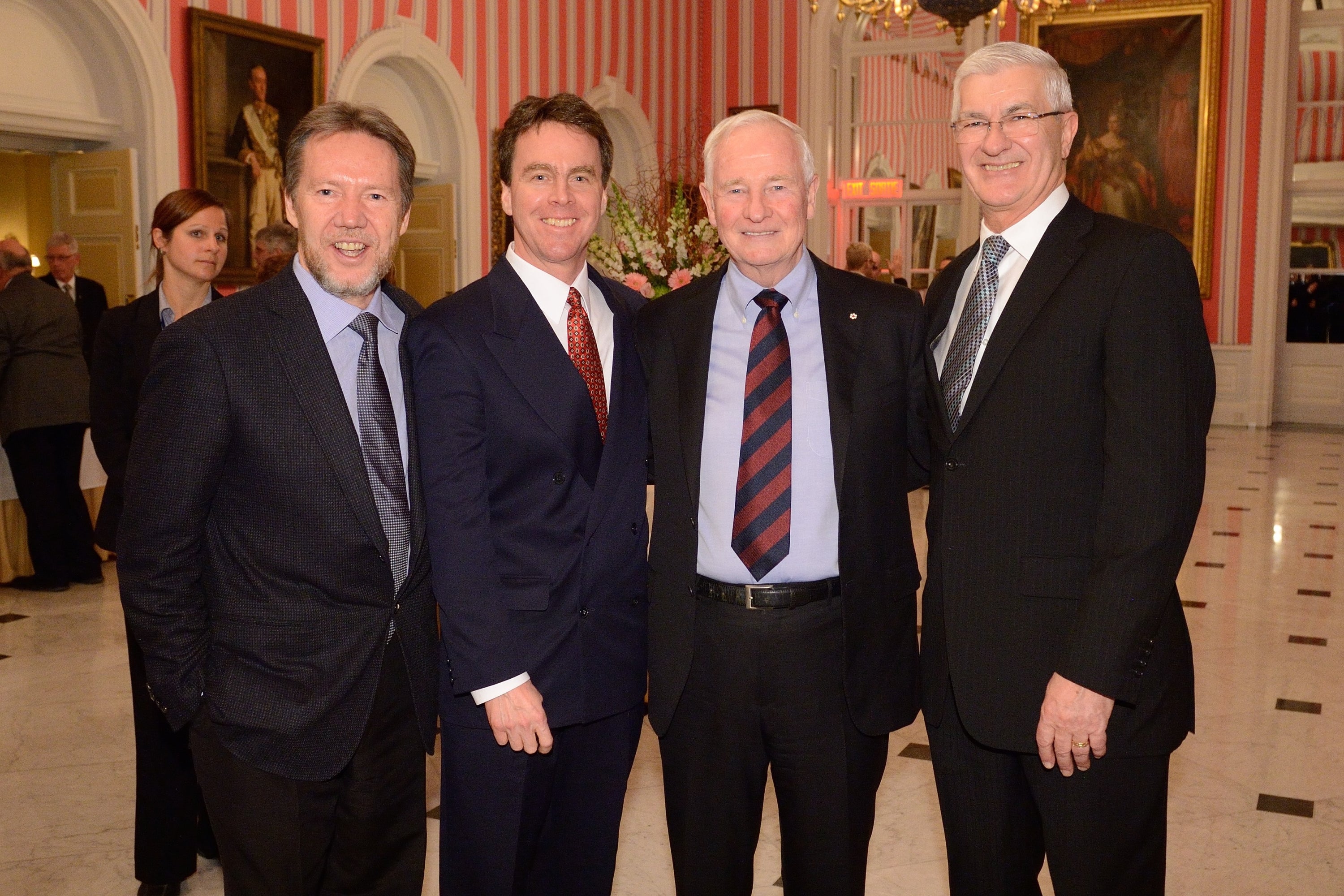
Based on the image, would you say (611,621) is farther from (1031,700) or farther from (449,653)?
(1031,700)

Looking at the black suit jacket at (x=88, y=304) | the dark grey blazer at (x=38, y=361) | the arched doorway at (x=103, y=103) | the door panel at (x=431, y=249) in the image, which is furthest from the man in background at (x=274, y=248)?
the door panel at (x=431, y=249)

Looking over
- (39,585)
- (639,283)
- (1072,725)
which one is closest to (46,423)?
(39,585)

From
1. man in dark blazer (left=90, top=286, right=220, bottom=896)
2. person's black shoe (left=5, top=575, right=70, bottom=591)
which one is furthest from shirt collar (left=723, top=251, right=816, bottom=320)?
person's black shoe (left=5, top=575, right=70, bottom=591)

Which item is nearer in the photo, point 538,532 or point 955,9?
point 538,532

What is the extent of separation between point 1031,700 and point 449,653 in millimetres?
1008

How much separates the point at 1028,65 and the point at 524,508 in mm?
1174

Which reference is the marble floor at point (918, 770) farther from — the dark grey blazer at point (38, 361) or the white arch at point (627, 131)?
the white arch at point (627, 131)

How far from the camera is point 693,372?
2.19m

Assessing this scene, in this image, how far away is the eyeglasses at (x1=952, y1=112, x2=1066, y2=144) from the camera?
2.04 m

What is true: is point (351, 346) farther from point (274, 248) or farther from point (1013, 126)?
point (274, 248)

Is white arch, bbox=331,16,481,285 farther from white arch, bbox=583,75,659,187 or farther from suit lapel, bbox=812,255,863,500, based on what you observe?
suit lapel, bbox=812,255,863,500

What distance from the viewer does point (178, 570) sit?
74.0 inches

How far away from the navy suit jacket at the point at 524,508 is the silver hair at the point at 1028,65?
2.83 feet

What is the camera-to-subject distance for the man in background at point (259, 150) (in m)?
8.06
